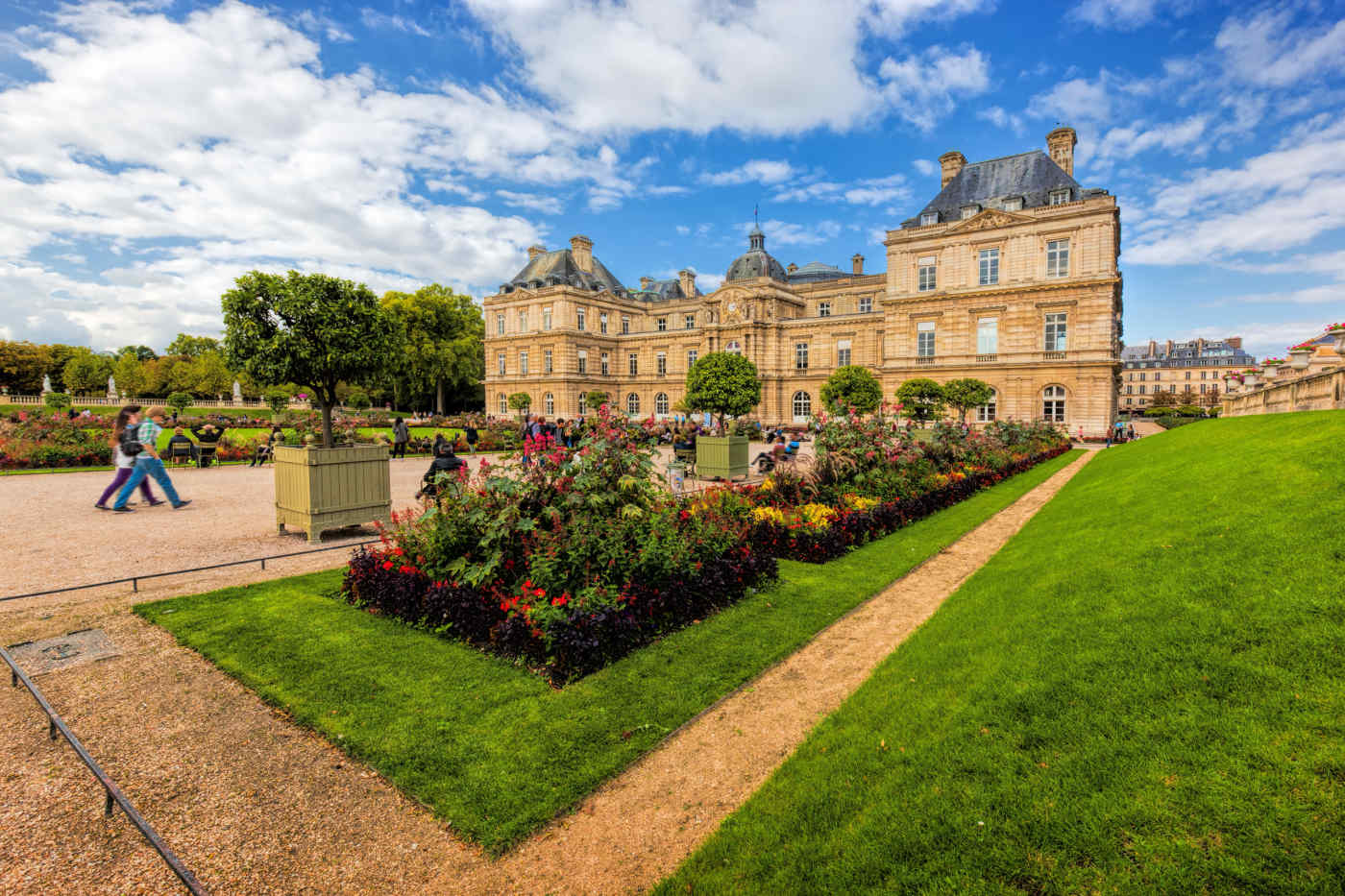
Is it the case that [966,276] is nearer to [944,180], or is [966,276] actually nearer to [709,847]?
[944,180]

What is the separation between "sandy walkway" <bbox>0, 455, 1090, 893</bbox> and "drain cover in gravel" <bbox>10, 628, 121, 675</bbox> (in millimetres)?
217

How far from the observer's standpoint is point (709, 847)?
120 inches

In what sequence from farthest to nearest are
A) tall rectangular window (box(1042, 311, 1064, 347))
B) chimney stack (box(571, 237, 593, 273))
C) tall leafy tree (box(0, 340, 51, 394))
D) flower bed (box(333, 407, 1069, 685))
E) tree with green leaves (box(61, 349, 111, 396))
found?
tree with green leaves (box(61, 349, 111, 396)) < tall leafy tree (box(0, 340, 51, 394)) < chimney stack (box(571, 237, 593, 273)) < tall rectangular window (box(1042, 311, 1064, 347)) < flower bed (box(333, 407, 1069, 685))

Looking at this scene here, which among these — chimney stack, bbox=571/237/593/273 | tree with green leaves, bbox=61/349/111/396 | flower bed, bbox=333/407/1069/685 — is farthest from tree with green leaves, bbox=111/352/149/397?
flower bed, bbox=333/407/1069/685

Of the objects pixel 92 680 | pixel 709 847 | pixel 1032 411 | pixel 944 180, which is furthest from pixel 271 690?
pixel 944 180

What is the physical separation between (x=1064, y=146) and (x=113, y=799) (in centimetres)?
4620

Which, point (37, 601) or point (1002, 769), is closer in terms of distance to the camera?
point (1002, 769)

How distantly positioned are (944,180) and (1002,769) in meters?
43.5

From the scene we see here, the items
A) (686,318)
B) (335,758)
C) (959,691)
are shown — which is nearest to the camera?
(335,758)

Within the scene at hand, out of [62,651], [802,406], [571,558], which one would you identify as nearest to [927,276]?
[802,406]

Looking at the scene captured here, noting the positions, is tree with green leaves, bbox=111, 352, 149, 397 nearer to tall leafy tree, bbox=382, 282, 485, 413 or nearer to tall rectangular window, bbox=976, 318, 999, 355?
tall leafy tree, bbox=382, 282, 485, 413

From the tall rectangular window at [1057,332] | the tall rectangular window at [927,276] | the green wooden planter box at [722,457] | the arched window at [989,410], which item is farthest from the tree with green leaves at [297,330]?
the tall rectangular window at [1057,332]

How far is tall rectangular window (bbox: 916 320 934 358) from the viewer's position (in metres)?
35.9

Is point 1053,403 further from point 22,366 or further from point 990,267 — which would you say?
point 22,366
